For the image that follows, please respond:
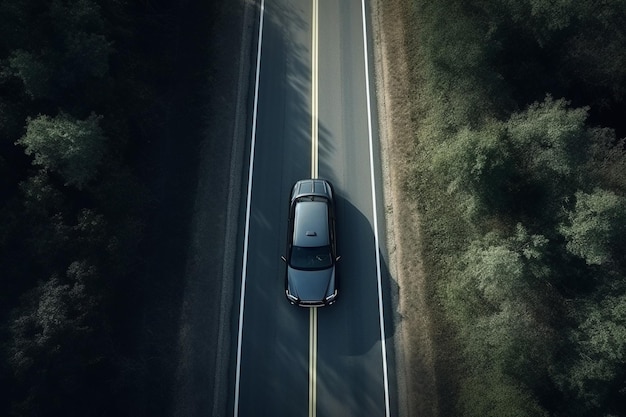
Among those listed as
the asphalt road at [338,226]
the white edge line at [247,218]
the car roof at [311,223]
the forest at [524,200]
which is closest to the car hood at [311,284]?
the asphalt road at [338,226]

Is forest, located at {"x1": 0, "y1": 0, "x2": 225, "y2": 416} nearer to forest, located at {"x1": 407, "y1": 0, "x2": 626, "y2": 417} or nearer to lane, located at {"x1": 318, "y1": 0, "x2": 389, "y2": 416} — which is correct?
lane, located at {"x1": 318, "y1": 0, "x2": 389, "y2": 416}

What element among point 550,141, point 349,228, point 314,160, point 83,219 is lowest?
point 83,219

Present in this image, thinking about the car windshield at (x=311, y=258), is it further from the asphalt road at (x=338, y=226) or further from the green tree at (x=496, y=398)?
the green tree at (x=496, y=398)

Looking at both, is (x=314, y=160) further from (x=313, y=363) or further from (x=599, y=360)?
(x=599, y=360)

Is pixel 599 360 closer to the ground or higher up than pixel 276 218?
closer to the ground

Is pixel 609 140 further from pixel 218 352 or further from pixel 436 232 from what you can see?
pixel 218 352

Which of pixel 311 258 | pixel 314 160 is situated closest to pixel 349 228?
pixel 311 258

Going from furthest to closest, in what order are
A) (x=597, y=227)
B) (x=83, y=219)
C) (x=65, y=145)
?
(x=83, y=219) → (x=65, y=145) → (x=597, y=227)

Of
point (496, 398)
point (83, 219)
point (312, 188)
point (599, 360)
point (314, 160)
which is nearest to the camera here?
point (599, 360)
